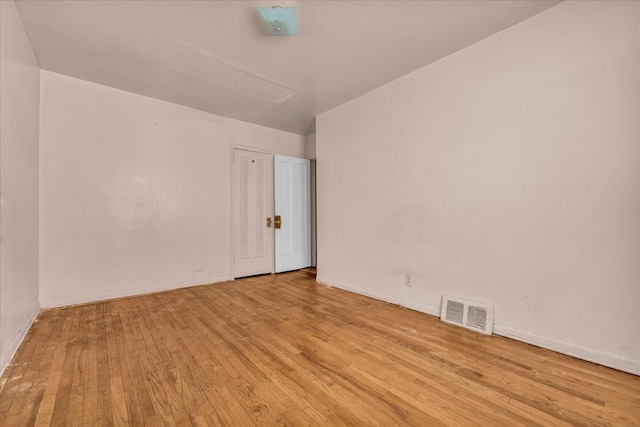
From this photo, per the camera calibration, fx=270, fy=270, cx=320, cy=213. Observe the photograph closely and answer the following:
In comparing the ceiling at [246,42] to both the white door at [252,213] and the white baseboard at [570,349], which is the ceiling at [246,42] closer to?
the white door at [252,213]

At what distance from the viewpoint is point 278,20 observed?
2320 mm

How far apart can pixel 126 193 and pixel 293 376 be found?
3463 mm

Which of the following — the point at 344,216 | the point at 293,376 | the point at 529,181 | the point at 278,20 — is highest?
the point at 278,20

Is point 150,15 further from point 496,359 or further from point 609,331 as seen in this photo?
point 609,331

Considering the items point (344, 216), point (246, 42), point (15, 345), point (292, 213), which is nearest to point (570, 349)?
point (344, 216)

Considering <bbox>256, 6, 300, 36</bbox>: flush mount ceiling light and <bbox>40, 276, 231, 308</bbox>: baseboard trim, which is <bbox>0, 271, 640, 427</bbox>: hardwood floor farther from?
<bbox>256, 6, 300, 36</bbox>: flush mount ceiling light

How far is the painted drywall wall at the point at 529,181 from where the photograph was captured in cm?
201

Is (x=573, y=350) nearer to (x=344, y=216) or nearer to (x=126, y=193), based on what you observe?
(x=344, y=216)

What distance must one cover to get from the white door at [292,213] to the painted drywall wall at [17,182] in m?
3.20

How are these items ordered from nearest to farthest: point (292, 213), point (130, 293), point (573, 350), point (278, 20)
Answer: point (573, 350), point (278, 20), point (130, 293), point (292, 213)

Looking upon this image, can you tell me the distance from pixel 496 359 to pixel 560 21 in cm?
282

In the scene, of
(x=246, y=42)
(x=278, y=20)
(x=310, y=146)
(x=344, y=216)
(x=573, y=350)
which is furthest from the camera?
(x=310, y=146)

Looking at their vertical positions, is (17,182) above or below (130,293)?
above

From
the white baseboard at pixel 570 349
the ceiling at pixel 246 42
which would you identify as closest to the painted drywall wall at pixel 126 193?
the ceiling at pixel 246 42
